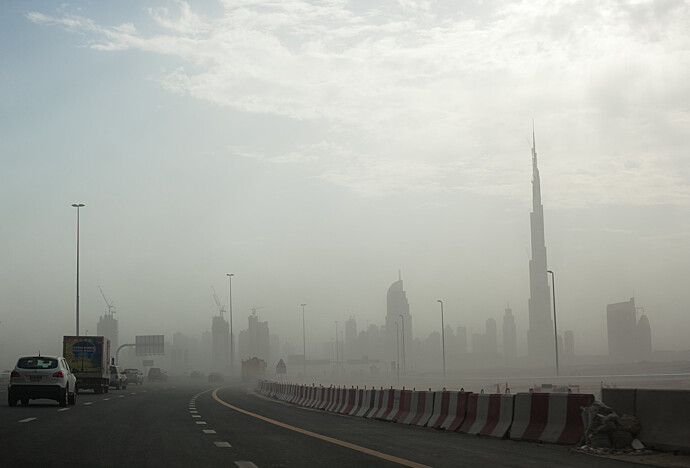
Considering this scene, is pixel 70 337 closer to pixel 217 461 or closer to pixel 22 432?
pixel 22 432

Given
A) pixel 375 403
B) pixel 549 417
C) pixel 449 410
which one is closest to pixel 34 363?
pixel 375 403

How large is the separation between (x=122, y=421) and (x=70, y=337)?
2983 cm

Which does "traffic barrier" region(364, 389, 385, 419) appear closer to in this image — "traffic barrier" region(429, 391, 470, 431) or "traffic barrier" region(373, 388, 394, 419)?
"traffic barrier" region(373, 388, 394, 419)

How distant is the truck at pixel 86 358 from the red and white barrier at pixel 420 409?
32.0 m

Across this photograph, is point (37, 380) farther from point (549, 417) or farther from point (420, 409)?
point (549, 417)

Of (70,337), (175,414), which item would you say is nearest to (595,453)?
(175,414)

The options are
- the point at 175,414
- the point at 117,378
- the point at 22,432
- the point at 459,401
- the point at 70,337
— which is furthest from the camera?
the point at 117,378

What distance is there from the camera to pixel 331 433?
1772 centimetres

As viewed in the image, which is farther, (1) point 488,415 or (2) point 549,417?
(1) point 488,415

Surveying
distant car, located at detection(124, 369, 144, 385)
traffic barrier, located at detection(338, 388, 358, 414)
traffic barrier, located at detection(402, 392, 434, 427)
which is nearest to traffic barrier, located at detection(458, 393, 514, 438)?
traffic barrier, located at detection(402, 392, 434, 427)

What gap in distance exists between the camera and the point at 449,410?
19016mm

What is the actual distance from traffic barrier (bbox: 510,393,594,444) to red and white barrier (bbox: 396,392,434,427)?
4133 millimetres

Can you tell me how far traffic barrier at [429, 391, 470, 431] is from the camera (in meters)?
18.4

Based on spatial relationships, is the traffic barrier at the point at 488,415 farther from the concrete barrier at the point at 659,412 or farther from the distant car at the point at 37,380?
the distant car at the point at 37,380
